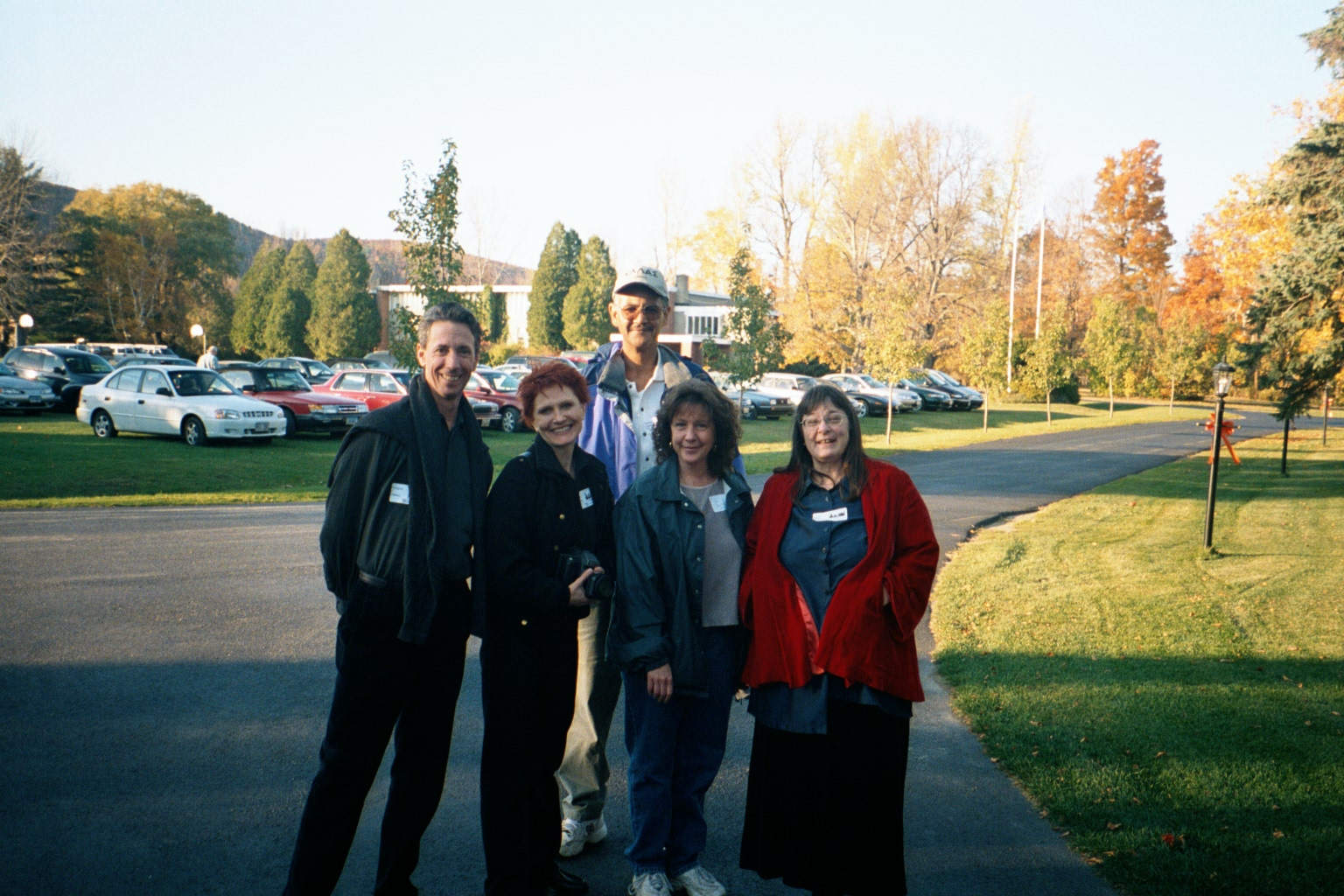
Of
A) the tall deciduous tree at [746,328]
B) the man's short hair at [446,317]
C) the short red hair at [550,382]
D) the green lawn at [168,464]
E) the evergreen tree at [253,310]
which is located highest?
the evergreen tree at [253,310]

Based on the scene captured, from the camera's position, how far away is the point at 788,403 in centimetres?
3769

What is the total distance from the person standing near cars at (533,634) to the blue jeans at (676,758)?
294 mm

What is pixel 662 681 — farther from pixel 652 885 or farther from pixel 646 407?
pixel 646 407

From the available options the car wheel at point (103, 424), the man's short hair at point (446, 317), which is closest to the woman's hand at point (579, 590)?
the man's short hair at point (446, 317)

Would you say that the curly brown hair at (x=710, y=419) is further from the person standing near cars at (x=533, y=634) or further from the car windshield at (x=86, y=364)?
the car windshield at (x=86, y=364)

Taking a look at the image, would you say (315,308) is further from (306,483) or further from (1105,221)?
(1105,221)

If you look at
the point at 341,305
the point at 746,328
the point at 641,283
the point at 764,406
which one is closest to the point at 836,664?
the point at 641,283

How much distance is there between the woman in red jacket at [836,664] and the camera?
10.5 feet

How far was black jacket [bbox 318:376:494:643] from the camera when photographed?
3062 millimetres

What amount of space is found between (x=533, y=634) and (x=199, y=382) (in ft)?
65.6

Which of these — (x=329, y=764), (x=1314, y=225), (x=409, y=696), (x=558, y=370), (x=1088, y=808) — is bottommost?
(x=1088, y=808)

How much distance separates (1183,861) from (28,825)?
485 cm

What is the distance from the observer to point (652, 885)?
339cm

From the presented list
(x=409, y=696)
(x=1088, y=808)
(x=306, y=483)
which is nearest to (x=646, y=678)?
(x=409, y=696)
